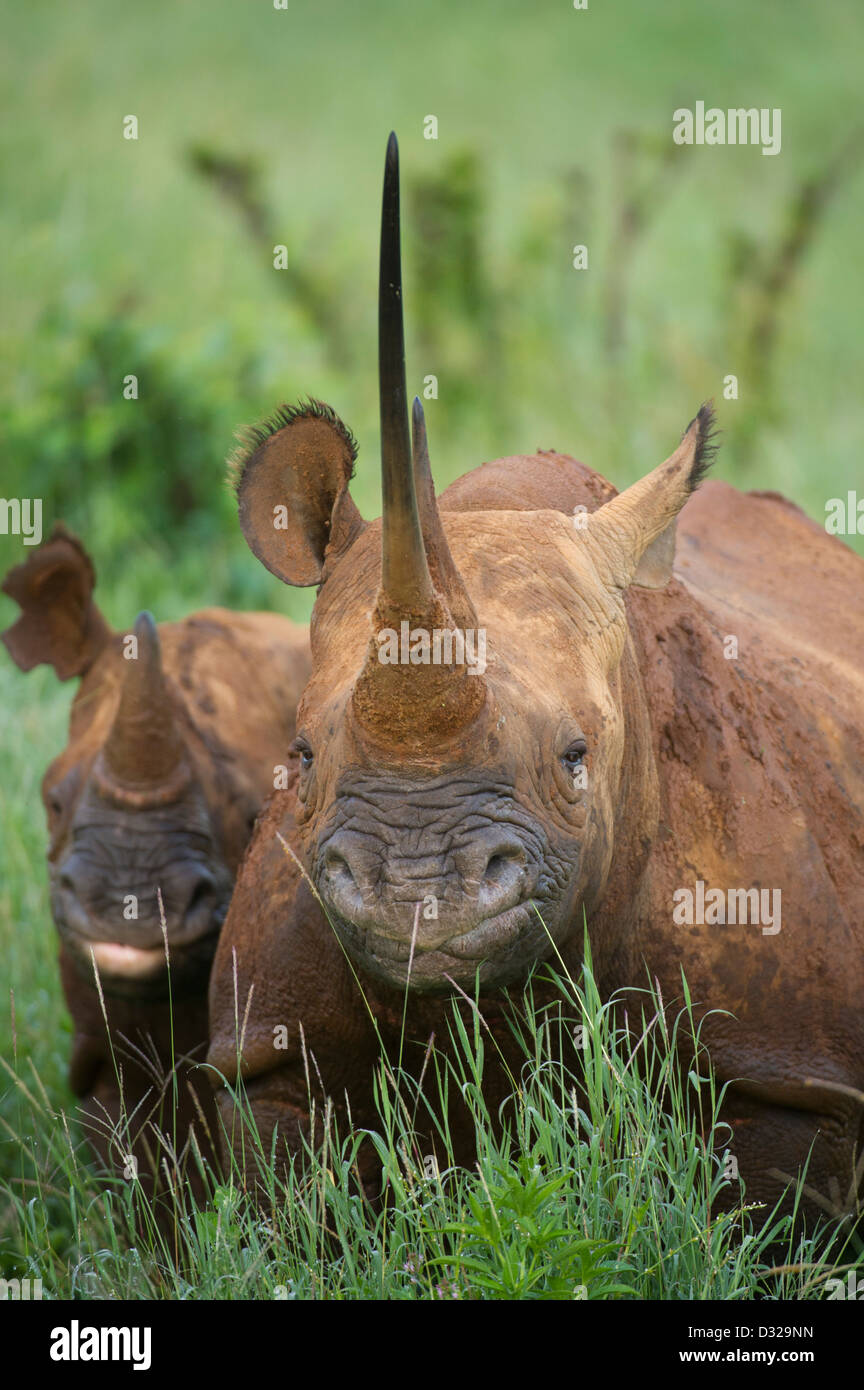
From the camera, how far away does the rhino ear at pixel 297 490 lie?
3986 millimetres

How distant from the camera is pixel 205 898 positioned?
16.9ft

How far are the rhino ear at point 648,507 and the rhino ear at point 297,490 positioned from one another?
0.56 m

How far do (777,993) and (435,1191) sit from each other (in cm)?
88

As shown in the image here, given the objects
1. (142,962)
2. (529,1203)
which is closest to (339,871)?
(529,1203)

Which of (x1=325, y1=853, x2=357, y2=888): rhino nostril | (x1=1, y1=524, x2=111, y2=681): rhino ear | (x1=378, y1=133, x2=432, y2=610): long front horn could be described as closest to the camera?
(x1=378, y1=133, x2=432, y2=610): long front horn

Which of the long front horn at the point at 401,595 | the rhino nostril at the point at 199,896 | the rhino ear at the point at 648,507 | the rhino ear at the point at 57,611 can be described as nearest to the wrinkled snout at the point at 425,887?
the long front horn at the point at 401,595

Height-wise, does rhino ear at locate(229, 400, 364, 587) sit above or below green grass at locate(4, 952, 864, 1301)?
above

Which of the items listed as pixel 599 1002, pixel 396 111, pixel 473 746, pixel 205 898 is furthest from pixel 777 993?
pixel 396 111

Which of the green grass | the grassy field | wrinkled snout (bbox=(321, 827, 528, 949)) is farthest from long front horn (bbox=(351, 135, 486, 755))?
the grassy field

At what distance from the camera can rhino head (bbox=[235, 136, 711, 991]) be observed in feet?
10.3

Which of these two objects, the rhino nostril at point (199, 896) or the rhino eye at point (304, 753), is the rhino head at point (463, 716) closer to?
the rhino eye at point (304, 753)

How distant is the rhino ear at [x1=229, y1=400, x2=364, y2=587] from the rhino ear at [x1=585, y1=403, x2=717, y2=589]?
0.56 meters

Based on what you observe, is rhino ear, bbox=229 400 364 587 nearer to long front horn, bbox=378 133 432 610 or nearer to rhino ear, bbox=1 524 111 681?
long front horn, bbox=378 133 432 610

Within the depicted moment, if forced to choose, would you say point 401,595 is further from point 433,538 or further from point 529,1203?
point 529,1203
